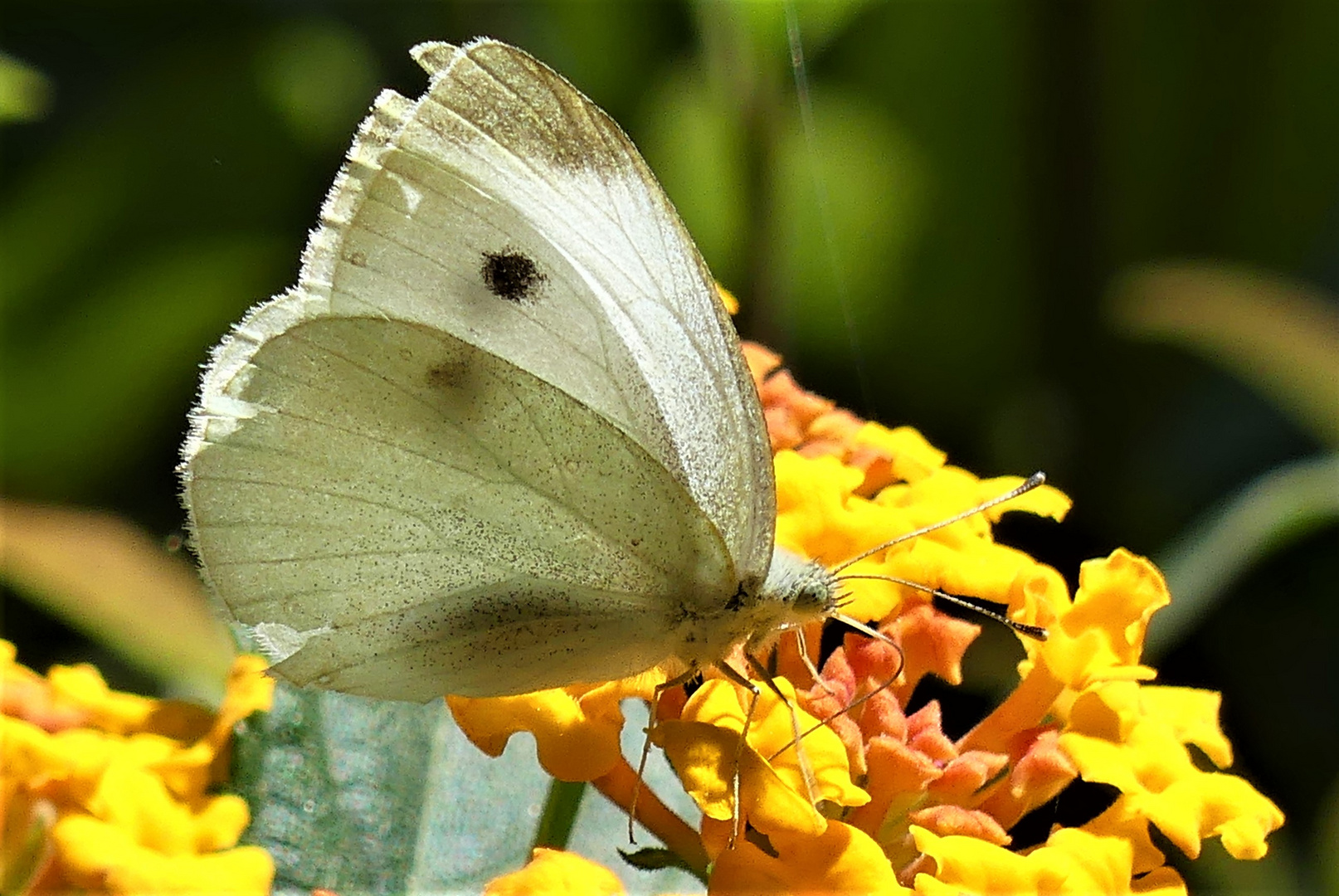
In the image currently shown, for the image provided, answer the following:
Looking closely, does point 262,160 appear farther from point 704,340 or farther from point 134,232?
point 704,340

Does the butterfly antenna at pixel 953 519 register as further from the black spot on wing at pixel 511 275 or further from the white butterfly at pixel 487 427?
the black spot on wing at pixel 511 275

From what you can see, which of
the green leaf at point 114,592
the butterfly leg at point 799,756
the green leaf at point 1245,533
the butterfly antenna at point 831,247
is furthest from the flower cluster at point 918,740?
the butterfly antenna at point 831,247

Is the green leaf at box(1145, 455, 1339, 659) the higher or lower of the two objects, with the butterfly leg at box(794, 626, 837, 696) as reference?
higher

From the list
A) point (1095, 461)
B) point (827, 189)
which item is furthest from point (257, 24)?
point (1095, 461)

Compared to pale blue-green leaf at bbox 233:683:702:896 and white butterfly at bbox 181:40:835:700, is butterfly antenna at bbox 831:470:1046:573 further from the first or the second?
pale blue-green leaf at bbox 233:683:702:896

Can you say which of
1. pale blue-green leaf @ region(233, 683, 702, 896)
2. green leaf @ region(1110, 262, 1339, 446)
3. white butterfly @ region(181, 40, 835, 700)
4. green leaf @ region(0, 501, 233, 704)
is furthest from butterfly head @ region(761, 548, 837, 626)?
green leaf @ region(1110, 262, 1339, 446)

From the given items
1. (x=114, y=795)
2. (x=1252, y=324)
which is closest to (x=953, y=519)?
(x=114, y=795)
